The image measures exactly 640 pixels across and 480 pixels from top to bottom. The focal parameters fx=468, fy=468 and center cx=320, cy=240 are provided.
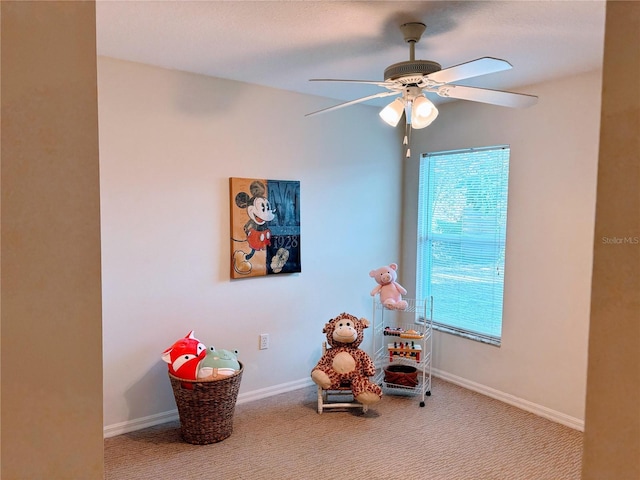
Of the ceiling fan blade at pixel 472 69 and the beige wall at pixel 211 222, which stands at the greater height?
the ceiling fan blade at pixel 472 69

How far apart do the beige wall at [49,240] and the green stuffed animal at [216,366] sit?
2059 millimetres

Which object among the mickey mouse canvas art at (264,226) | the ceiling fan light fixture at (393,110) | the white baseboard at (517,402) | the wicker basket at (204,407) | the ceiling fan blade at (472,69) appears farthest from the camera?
the mickey mouse canvas art at (264,226)

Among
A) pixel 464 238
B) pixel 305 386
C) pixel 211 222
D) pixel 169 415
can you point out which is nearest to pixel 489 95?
pixel 464 238

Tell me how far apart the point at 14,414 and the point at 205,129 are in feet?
8.80

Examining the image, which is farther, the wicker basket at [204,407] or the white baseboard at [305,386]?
the white baseboard at [305,386]

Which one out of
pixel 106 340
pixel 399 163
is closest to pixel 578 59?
pixel 399 163

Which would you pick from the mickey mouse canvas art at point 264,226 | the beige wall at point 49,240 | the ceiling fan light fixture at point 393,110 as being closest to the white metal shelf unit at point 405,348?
the mickey mouse canvas art at point 264,226

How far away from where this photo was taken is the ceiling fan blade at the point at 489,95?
2277mm

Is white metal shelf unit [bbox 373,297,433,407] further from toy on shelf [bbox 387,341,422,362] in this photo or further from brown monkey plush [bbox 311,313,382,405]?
brown monkey plush [bbox 311,313,382,405]

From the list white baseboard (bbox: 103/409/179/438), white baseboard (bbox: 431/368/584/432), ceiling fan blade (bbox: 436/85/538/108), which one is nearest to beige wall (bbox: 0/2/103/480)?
ceiling fan blade (bbox: 436/85/538/108)

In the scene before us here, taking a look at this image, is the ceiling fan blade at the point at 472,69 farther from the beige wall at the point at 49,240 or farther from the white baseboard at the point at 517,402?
the white baseboard at the point at 517,402

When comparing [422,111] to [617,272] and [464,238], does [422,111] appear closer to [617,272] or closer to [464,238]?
Result: [617,272]

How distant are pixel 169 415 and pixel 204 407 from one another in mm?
542

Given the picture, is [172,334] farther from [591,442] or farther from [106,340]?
[591,442]
